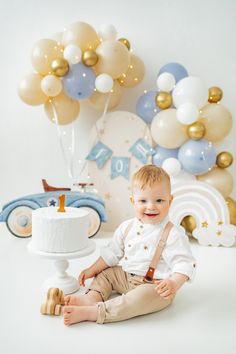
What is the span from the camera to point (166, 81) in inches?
89.0

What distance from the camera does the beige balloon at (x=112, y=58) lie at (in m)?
2.16

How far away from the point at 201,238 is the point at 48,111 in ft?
3.66

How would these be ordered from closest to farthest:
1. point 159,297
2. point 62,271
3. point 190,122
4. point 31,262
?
point 159,297 → point 62,271 → point 31,262 → point 190,122

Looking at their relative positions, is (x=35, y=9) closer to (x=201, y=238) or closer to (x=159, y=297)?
(x=201, y=238)

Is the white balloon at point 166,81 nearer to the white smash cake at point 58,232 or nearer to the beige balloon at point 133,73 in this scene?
the beige balloon at point 133,73

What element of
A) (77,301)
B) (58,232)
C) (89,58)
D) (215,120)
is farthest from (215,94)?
(77,301)

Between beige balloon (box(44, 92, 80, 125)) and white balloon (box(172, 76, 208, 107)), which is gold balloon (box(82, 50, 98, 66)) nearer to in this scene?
beige balloon (box(44, 92, 80, 125))

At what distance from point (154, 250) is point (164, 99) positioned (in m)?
1.15

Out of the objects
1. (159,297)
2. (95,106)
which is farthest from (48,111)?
(159,297)

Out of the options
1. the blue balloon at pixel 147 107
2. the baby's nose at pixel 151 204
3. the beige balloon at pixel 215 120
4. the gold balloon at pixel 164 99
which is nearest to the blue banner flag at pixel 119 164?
the blue balloon at pixel 147 107

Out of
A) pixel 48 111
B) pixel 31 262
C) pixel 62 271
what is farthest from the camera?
pixel 48 111

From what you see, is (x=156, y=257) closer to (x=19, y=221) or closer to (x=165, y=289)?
(x=165, y=289)

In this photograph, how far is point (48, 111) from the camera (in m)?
2.35

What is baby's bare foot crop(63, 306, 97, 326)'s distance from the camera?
3.99 feet
